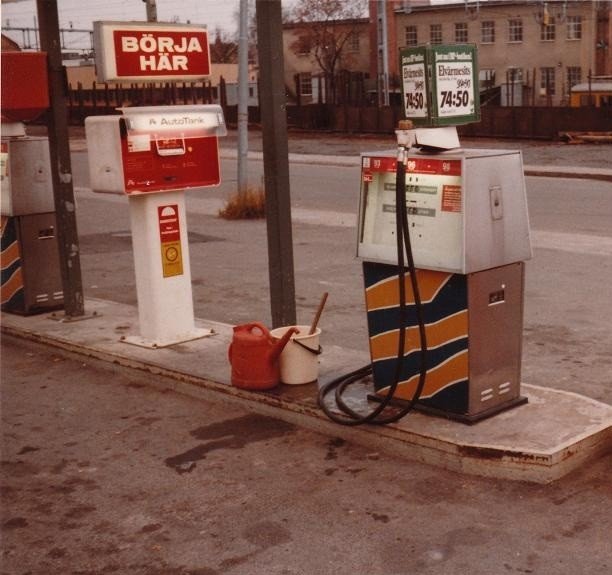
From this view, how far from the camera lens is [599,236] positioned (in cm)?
1341

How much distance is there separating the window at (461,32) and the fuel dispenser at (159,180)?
4872 centimetres

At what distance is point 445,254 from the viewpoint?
5.46 meters

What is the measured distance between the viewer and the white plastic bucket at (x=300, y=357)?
20.9 ft

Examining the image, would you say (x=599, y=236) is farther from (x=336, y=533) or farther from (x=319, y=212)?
(x=336, y=533)

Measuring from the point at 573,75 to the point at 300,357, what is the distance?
48683 mm

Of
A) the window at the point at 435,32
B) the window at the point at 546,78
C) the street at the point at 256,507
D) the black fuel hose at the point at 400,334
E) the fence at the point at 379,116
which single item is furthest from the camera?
the window at the point at 435,32

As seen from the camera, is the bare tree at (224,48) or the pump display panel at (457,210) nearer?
the pump display panel at (457,210)

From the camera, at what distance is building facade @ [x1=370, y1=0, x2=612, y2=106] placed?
49.9 meters

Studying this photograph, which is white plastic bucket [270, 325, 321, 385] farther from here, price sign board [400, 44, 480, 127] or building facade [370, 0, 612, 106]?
building facade [370, 0, 612, 106]

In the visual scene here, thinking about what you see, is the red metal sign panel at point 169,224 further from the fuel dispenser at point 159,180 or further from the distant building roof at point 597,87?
the distant building roof at point 597,87

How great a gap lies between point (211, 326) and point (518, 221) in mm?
3362

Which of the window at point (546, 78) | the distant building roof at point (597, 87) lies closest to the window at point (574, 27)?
the window at point (546, 78)

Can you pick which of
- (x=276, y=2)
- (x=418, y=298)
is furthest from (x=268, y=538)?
(x=276, y=2)

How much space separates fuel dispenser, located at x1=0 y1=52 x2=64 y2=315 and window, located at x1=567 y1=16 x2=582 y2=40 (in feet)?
152
